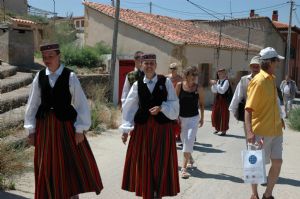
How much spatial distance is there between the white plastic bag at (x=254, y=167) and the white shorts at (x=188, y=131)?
1977 millimetres

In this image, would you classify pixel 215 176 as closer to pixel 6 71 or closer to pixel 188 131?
pixel 188 131

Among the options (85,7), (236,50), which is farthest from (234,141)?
(236,50)

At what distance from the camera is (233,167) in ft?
26.0

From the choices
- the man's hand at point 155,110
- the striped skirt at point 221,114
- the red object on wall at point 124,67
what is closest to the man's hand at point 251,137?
the man's hand at point 155,110

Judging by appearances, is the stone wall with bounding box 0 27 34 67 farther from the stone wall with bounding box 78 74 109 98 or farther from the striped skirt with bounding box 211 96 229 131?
the striped skirt with bounding box 211 96 229 131

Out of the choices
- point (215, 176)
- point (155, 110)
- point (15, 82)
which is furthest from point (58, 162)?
point (15, 82)

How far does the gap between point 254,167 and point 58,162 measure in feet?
6.89

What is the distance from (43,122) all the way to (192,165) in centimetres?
367

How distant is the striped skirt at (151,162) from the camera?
16.3 feet

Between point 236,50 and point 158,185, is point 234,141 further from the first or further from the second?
point 236,50

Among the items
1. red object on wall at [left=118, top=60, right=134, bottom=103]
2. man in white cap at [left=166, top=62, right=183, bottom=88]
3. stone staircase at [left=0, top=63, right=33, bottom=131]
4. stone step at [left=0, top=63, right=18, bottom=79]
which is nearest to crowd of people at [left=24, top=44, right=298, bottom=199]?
stone staircase at [left=0, top=63, right=33, bottom=131]

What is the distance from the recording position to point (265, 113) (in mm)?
5266

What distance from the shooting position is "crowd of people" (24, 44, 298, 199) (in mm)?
4613

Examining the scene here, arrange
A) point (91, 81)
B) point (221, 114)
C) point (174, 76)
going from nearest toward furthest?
point (174, 76), point (221, 114), point (91, 81)
